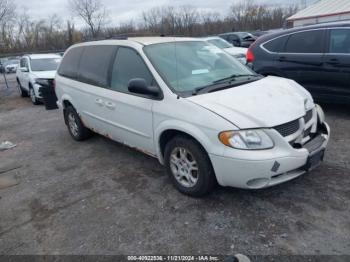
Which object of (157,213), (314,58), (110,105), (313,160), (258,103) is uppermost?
(314,58)

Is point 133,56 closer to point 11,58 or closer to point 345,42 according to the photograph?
point 345,42

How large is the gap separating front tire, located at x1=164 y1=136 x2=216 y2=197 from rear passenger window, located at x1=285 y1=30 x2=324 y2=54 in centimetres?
395

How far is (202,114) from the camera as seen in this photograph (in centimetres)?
313

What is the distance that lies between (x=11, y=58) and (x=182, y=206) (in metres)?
36.7

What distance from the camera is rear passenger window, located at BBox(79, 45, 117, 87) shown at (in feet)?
14.9

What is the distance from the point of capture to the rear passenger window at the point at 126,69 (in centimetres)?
386

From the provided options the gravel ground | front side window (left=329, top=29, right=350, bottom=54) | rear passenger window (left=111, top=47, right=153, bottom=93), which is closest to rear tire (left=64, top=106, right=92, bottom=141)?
the gravel ground

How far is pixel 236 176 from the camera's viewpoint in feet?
9.91

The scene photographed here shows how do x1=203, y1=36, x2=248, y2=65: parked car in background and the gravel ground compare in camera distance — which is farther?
x1=203, y1=36, x2=248, y2=65: parked car in background

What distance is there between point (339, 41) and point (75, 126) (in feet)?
16.5

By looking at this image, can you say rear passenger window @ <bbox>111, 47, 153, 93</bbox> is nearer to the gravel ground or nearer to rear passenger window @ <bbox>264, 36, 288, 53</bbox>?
the gravel ground

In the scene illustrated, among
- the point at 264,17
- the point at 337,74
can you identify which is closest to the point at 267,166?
the point at 337,74

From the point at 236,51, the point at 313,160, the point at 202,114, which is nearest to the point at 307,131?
the point at 313,160

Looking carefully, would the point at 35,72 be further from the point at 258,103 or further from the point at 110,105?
the point at 258,103
